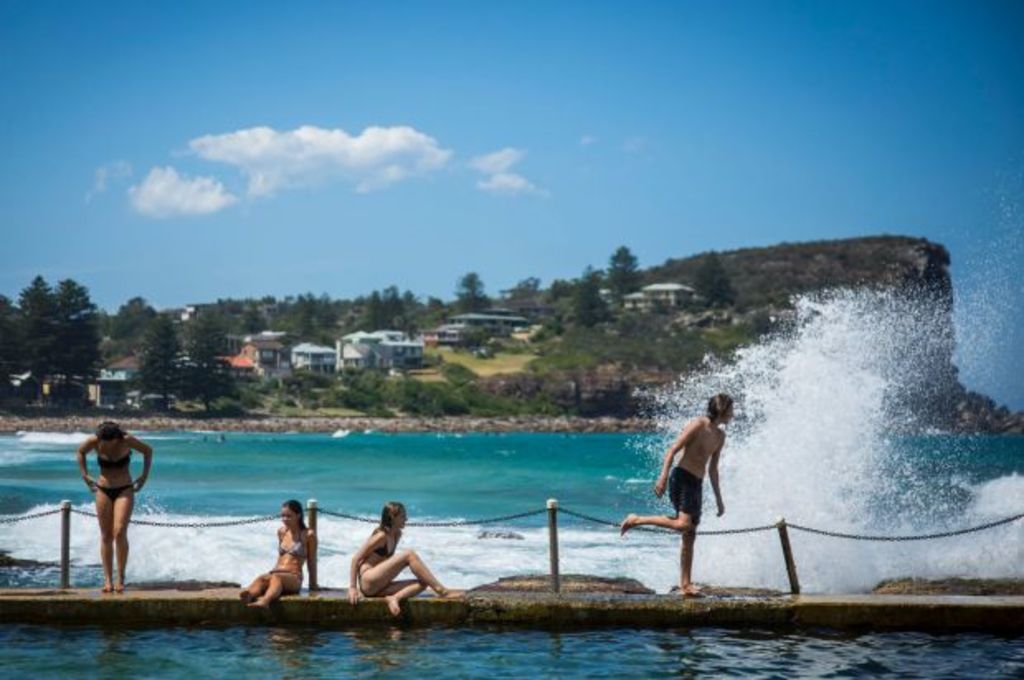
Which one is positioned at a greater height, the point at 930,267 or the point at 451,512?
the point at 930,267

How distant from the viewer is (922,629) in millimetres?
12633

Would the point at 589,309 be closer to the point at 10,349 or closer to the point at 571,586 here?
the point at 10,349

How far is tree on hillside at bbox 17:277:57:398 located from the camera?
121938 mm

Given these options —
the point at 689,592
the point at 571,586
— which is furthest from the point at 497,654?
the point at 571,586

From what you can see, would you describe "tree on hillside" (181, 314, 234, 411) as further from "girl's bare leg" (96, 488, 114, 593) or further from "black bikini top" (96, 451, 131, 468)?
"black bikini top" (96, 451, 131, 468)

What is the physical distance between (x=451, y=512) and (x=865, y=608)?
1075 inches

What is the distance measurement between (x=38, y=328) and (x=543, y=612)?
120 m

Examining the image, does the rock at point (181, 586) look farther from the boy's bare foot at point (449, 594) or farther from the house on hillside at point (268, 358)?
the house on hillside at point (268, 358)

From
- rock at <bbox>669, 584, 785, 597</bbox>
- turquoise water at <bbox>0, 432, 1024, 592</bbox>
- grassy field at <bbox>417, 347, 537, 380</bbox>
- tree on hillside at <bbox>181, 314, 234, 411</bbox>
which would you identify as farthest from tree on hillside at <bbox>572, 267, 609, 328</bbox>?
rock at <bbox>669, 584, 785, 597</bbox>

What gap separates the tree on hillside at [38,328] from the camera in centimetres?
12194

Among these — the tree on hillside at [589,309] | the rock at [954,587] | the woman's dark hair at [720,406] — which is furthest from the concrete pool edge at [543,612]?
the tree on hillside at [589,309]

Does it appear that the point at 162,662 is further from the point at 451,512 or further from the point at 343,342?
the point at 343,342

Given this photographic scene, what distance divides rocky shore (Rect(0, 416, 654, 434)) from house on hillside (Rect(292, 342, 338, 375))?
80.5 feet

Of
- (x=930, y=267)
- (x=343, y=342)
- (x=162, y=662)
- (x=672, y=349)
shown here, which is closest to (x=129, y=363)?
(x=343, y=342)
